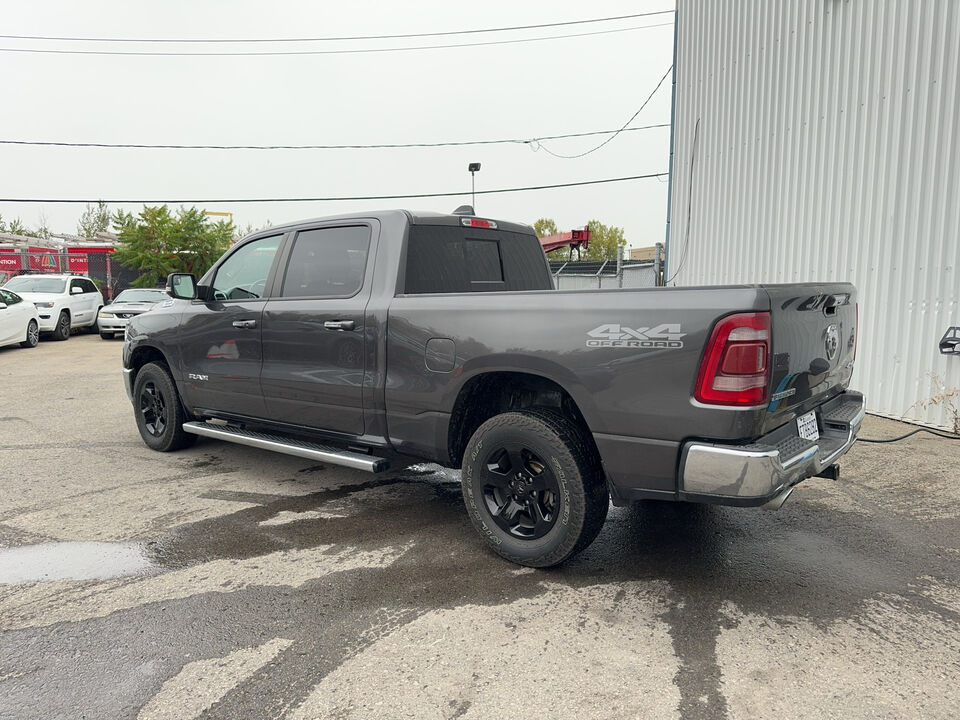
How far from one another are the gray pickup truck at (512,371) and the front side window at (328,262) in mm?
15

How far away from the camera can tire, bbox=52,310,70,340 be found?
17375 mm

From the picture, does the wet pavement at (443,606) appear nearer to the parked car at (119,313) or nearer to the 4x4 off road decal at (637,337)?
the 4x4 off road decal at (637,337)

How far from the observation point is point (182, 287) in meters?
5.50

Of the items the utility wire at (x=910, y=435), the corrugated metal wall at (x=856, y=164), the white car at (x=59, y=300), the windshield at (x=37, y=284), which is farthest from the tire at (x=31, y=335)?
the utility wire at (x=910, y=435)

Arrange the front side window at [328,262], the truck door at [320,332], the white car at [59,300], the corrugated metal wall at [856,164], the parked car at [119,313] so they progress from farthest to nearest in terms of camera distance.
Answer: the parked car at [119,313]
the white car at [59,300]
the corrugated metal wall at [856,164]
the front side window at [328,262]
the truck door at [320,332]

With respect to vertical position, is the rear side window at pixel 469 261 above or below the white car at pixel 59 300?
above

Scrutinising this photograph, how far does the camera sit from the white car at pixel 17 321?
1439 centimetres

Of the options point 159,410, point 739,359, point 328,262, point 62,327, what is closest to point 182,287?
point 159,410

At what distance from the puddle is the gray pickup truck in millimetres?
1139

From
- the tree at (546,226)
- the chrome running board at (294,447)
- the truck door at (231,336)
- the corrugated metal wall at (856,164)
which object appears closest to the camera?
the chrome running board at (294,447)

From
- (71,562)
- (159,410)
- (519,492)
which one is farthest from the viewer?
(159,410)

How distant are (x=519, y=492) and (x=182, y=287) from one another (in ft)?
11.2

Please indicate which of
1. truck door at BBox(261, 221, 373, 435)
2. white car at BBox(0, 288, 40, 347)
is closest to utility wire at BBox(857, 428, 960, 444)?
truck door at BBox(261, 221, 373, 435)

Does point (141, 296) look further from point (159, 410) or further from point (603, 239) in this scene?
point (603, 239)
